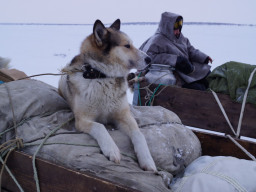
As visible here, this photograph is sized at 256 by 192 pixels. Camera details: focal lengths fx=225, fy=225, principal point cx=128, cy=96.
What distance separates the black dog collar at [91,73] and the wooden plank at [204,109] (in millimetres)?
1410

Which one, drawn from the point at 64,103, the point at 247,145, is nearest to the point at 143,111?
the point at 64,103

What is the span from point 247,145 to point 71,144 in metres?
1.44

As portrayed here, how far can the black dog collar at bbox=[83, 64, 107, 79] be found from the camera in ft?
5.62

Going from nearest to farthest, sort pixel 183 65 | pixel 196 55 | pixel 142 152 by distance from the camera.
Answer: pixel 142 152, pixel 183 65, pixel 196 55

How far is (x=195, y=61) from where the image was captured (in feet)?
11.7

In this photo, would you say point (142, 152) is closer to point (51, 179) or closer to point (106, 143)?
point (106, 143)

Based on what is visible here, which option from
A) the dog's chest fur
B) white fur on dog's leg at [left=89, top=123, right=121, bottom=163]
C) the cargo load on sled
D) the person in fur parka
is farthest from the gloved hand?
white fur on dog's leg at [left=89, top=123, right=121, bottom=163]

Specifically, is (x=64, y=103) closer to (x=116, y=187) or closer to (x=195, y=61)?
(x=116, y=187)

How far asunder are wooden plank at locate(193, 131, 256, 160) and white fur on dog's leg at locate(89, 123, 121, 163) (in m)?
1.01

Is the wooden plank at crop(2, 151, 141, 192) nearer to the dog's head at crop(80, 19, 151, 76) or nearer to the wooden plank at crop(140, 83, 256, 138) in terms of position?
the dog's head at crop(80, 19, 151, 76)

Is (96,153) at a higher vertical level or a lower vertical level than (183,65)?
lower

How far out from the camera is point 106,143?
137 cm

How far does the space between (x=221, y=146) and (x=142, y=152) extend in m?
0.90

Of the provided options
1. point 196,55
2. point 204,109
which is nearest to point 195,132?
point 204,109
